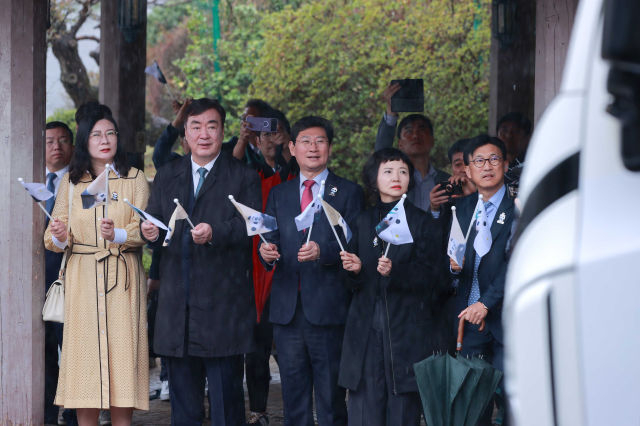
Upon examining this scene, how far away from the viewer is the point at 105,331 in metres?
5.86

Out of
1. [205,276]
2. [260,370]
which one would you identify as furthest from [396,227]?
[260,370]

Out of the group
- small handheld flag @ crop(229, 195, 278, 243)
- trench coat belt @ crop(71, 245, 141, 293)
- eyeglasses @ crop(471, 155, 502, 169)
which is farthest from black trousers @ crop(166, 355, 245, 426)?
eyeglasses @ crop(471, 155, 502, 169)

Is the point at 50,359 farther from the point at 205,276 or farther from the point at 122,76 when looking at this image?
the point at 122,76

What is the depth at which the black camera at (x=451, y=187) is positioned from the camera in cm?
613

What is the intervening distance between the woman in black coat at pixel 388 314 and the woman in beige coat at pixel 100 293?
53.2 inches

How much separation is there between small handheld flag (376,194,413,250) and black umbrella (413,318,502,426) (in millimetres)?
688

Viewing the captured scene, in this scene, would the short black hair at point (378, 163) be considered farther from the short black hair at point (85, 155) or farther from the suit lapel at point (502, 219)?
the short black hair at point (85, 155)

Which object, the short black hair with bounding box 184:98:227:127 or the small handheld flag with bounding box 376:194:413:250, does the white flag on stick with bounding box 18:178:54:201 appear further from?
the small handheld flag with bounding box 376:194:413:250

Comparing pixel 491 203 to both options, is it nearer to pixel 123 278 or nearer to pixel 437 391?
pixel 437 391

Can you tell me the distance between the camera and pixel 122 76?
31.1 feet

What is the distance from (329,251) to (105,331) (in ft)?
4.82

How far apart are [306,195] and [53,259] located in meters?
2.10

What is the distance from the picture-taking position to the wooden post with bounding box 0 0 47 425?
237 inches

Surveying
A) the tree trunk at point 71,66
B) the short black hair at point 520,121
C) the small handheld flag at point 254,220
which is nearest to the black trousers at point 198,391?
the small handheld flag at point 254,220
